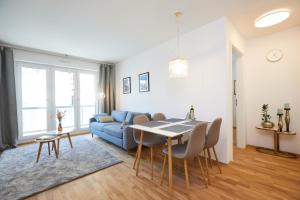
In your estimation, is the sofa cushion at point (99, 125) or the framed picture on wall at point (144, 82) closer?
the sofa cushion at point (99, 125)

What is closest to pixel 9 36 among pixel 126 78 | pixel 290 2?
pixel 126 78

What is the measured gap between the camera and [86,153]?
10.1 ft

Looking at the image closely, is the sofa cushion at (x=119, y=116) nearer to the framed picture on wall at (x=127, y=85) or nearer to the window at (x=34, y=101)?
the framed picture on wall at (x=127, y=85)

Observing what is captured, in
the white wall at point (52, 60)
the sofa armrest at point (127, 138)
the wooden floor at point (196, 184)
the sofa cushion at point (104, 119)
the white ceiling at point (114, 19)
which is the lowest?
the wooden floor at point (196, 184)

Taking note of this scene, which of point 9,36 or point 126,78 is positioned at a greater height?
point 9,36

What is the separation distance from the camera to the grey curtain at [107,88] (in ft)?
16.9

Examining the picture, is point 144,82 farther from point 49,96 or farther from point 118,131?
point 49,96

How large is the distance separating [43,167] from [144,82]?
114 inches

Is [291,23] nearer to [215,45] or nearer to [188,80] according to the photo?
[215,45]

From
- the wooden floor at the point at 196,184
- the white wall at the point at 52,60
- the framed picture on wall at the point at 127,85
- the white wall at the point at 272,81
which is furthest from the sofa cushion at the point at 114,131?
the white wall at the point at 272,81

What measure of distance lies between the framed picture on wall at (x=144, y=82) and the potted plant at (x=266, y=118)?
2.75 meters

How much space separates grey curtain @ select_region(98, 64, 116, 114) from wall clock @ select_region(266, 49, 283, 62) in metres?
4.62

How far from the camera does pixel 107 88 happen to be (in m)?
5.25

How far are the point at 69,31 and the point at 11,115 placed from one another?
2.60m
